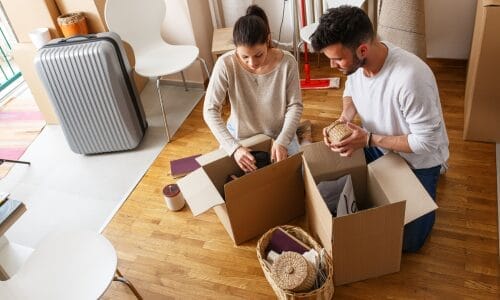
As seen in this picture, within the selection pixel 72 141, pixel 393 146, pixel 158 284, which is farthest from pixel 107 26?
pixel 393 146

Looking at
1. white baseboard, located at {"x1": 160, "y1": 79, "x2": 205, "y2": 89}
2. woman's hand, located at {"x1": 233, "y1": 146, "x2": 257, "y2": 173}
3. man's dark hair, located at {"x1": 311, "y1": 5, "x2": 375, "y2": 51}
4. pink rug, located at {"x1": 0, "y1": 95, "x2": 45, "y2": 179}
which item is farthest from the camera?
white baseboard, located at {"x1": 160, "y1": 79, "x2": 205, "y2": 89}

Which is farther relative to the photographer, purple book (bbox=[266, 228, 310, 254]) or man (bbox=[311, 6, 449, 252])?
purple book (bbox=[266, 228, 310, 254])

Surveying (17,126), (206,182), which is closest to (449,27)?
(206,182)

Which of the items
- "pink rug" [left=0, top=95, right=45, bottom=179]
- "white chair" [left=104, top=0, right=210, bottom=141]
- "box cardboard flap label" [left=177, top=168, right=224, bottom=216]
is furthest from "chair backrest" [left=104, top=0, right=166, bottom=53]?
"box cardboard flap label" [left=177, top=168, right=224, bottom=216]

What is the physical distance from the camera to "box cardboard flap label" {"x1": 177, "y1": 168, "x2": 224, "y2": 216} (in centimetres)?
172

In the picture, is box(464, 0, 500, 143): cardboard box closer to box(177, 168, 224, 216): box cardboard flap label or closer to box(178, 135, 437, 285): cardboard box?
box(178, 135, 437, 285): cardboard box

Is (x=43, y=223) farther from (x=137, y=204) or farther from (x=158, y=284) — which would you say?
(x=158, y=284)

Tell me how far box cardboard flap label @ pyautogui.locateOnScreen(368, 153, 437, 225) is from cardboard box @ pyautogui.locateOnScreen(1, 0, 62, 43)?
214 cm

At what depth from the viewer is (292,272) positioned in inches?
63.3

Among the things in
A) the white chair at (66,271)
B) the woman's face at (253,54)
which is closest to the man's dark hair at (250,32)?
the woman's face at (253,54)

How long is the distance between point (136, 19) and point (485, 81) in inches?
79.0

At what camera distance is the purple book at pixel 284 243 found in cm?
179

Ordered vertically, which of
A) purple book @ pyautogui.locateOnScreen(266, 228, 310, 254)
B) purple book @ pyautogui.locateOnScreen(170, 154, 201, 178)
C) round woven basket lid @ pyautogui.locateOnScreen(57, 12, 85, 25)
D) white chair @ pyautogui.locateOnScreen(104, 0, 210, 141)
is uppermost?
round woven basket lid @ pyautogui.locateOnScreen(57, 12, 85, 25)

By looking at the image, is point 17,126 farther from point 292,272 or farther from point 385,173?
point 385,173
